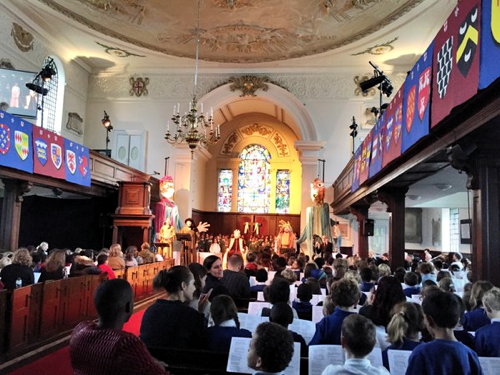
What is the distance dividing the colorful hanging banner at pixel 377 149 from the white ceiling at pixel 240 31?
752cm

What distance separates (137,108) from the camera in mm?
18188

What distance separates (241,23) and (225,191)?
902cm

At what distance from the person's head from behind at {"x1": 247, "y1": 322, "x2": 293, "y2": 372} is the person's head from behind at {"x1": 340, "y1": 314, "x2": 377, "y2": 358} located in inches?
12.1

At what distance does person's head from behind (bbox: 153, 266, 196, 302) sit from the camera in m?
3.08

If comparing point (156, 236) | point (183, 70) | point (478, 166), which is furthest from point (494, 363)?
point (183, 70)

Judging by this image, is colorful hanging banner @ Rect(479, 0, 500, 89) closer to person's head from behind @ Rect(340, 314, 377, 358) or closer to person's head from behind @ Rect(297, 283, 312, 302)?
person's head from behind @ Rect(340, 314, 377, 358)

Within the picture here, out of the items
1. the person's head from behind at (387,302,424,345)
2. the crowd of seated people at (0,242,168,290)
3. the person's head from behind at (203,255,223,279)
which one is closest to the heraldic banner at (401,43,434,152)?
the person's head from behind at (387,302,424,345)

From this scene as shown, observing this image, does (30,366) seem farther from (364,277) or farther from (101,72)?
(101,72)

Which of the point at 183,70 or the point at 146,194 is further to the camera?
the point at 183,70

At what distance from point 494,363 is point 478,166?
2759mm

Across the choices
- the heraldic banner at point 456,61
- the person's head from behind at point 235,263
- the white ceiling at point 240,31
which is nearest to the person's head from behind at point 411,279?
the person's head from behind at point 235,263

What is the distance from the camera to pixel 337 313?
319 cm

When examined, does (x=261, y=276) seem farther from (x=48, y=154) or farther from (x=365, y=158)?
(x=48, y=154)

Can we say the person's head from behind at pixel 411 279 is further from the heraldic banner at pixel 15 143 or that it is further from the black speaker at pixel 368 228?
the heraldic banner at pixel 15 143
